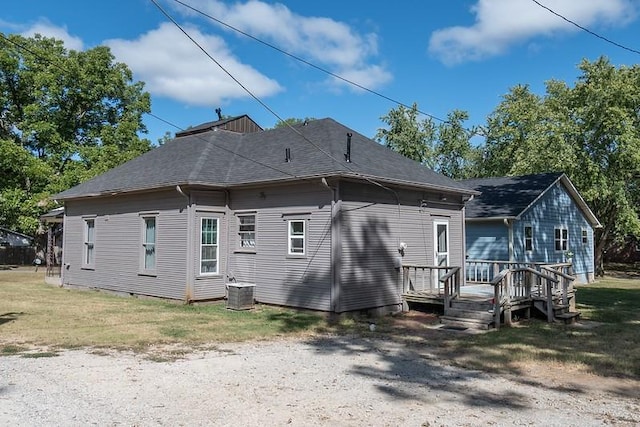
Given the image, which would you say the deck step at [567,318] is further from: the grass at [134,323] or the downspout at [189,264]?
the downspout at [189,264]

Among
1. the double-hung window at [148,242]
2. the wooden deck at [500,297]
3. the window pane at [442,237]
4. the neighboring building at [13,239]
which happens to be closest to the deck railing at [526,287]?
the wooden deck at [500,297]

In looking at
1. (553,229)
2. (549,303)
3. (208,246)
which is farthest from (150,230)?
(553,229)

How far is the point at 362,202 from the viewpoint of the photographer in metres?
12.3

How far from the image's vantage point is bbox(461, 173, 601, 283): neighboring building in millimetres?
19781

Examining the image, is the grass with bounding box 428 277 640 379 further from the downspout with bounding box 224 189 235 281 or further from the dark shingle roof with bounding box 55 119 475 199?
the downspout with bounding box 224 189 235 281

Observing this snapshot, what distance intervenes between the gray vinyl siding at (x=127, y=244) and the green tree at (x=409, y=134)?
96.3 feet

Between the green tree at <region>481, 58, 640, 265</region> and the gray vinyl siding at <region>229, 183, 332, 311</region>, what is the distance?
18336 mm

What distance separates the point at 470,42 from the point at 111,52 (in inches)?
1016

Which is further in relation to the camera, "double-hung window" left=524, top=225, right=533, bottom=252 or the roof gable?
"double-hung window" left=524, top=225, right=533, bottom=252

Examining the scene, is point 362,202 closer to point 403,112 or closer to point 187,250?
point 187,250

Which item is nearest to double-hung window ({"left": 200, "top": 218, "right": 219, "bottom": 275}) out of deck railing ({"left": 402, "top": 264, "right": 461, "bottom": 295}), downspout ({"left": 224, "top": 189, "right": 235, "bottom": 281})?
downspout ({"left": 224, "top": 189, "right": 235, "bottom": 281})

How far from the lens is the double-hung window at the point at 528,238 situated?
2039 centimetres

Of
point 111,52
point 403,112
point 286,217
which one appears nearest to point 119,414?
point 286,217

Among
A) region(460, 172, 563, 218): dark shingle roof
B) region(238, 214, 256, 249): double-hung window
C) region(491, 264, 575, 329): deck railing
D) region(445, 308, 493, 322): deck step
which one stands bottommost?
region(445, 308, 493, 322): deck step
